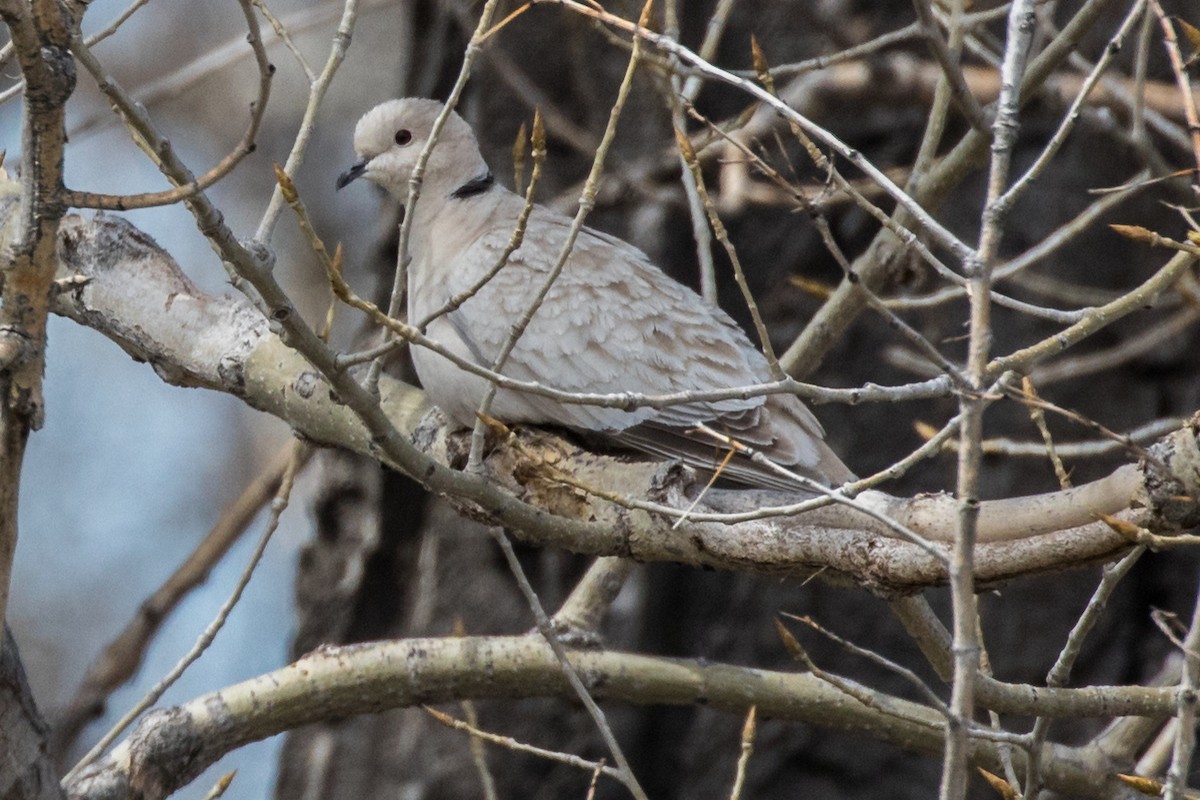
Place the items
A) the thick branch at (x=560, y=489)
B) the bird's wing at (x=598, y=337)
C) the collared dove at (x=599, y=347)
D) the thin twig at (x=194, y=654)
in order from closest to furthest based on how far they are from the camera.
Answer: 1. the thick branch at (x=560, y=489)
2. the thin twig at (x=194, y=654)
3. the collared dove at (x=599, y=347)
4. the bird's wing at (x=598, y=337)

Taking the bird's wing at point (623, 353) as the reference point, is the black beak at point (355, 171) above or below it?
above

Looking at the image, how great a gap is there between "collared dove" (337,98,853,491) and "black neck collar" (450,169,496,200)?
154 millimetres

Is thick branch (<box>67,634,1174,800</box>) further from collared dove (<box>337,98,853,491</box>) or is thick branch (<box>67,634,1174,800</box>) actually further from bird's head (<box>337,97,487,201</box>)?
bird's head (<box>337,97,487,201</box>)

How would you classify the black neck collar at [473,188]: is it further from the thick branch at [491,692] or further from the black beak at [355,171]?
the thick branch at [491,692]

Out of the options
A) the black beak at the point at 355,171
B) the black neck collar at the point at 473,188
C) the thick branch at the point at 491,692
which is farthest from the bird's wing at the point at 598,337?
the black beak at the point at 355,171

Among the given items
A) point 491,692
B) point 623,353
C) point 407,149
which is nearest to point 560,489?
point 491,692

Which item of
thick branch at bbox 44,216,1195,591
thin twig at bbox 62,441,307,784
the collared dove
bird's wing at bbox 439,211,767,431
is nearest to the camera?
thick branch at bbox 44,216,1195,591

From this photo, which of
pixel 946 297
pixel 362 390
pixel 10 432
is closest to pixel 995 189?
pixel 362 390

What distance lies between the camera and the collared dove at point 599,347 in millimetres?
3557

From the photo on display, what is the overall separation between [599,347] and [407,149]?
3.75 ft

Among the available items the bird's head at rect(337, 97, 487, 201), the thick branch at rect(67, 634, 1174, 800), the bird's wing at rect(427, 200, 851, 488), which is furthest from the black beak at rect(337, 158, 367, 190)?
the thick branch at rect(67, 634, 1174, 800)

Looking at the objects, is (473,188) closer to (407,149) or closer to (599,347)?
(407,149)

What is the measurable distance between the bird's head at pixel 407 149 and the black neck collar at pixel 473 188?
3 cm

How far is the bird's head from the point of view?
4.46 meters
